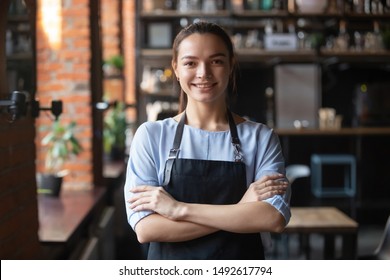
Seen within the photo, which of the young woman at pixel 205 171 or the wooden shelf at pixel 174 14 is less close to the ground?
the wooden shelf at pixel 174 14

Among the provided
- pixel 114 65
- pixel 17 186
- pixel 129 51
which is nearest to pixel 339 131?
pixel 114 65

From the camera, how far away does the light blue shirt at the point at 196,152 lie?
1.27 meters

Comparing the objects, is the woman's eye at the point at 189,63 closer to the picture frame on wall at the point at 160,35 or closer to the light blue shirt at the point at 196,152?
the light blue shirt at the point at 196,152

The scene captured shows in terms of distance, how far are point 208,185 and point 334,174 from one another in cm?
507

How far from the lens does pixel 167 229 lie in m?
1.24

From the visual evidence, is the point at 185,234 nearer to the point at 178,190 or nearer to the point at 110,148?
the point at 178,190

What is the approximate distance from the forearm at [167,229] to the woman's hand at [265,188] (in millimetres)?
111

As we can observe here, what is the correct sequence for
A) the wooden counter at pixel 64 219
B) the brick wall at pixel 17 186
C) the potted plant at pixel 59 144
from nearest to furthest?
the brick wall at pixel 17 186 < the wooden counter at pixel 64 219 < the potted plant at pixel 59 144

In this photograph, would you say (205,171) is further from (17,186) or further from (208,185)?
(17,186)

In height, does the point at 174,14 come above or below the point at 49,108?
above

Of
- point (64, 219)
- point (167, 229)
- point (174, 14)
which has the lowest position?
point (64, 219)

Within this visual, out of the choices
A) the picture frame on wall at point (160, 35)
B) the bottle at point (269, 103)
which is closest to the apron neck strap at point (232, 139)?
the bottle at point (269, 103)

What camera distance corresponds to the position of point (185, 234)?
124cm

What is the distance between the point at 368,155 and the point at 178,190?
5064 millimetres
